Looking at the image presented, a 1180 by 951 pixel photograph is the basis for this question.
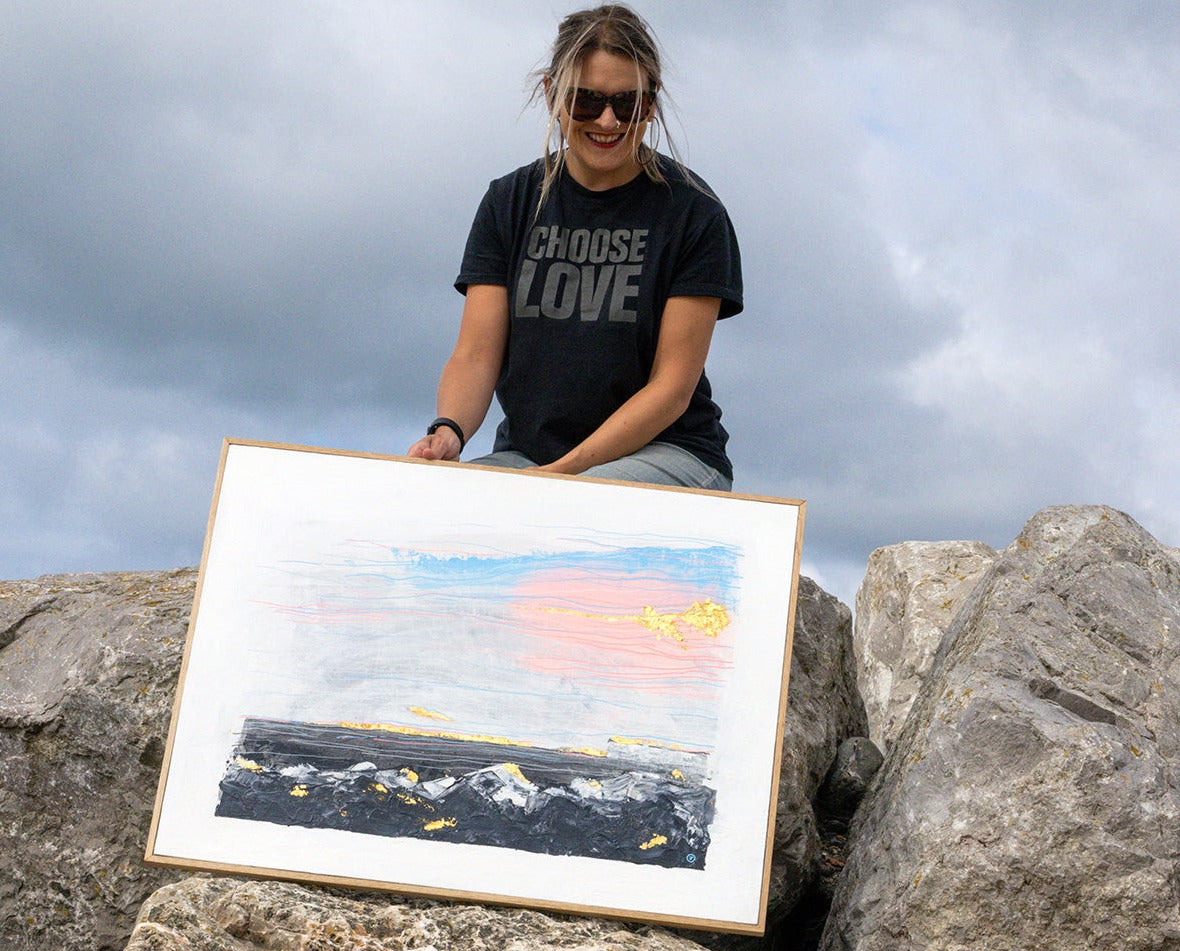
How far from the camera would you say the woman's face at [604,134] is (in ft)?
12.9

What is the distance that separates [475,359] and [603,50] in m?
1.05

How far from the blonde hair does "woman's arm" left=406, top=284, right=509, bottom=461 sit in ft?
1.16

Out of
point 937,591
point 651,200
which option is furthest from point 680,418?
point 937,591

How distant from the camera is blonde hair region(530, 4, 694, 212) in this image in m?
3.95

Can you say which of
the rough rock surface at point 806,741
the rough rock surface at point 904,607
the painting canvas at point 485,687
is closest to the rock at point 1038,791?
the rough rock surface at point 806,741

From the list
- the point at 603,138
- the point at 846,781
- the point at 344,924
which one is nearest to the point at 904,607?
the point at 846,781

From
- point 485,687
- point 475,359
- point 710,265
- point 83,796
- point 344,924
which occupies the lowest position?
point 344,924

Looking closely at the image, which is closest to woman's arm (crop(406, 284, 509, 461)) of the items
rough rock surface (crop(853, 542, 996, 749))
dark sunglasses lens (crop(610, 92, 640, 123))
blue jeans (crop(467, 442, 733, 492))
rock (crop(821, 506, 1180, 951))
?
blue jeans (crop(467, 442, 733, 492))

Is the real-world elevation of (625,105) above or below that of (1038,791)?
above

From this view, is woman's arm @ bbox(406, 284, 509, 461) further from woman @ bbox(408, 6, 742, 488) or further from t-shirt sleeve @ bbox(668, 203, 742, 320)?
t-shirt sleeve @ bbox(668, 203, 742, 320)

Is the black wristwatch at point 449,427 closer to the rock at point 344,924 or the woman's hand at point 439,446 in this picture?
the woman's hand at point 439,446

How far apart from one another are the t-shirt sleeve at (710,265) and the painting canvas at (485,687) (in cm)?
81

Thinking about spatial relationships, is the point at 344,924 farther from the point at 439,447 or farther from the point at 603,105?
the point at 603,105

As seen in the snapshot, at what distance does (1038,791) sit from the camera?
3305mm
